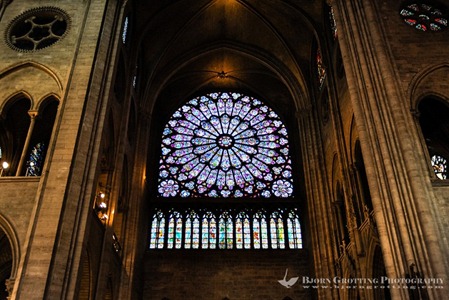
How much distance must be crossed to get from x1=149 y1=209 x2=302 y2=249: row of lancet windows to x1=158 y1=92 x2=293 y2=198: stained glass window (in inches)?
41.5

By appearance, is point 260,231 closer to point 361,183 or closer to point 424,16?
point 361,183

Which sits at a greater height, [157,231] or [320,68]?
[320,68]

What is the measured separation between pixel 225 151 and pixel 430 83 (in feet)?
38.8

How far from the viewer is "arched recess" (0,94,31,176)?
13.9 meters

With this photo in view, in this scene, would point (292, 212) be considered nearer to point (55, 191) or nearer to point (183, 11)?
point (183, 11)

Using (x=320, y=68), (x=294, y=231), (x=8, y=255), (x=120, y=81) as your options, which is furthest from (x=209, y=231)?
(x=8, y=255)

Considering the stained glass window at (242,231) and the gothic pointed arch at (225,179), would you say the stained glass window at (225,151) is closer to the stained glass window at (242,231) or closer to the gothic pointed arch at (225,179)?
the gothic pointed arch at (225,179)

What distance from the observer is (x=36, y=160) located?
15.8 metres

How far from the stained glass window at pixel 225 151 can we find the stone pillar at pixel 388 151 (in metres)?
9.73

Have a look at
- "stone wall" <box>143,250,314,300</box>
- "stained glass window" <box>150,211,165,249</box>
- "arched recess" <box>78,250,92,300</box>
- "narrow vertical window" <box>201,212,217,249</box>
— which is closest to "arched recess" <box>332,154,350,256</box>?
"stone wall" <box>143,250,314,300</box>

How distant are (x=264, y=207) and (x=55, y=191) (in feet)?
38.9

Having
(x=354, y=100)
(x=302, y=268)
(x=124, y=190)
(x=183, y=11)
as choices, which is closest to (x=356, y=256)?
(x=354, y=100)

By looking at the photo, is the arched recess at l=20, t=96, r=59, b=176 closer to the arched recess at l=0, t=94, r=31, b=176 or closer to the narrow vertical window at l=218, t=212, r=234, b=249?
the arched recess at l=0, t=94, r=31, b=176

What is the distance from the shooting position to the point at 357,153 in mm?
14828
